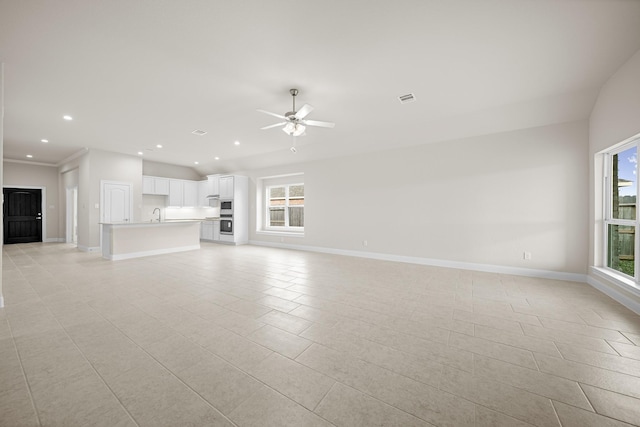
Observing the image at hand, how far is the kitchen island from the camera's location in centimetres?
571

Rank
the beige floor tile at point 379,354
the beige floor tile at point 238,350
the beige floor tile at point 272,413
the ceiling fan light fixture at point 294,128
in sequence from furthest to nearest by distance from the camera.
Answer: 1. the ceiling fan light fixture at point 294,128
2. the beige floor tile at point 238,350
3. the beige floor tile at point 379,354
4. the beige floor tile at point 272,413

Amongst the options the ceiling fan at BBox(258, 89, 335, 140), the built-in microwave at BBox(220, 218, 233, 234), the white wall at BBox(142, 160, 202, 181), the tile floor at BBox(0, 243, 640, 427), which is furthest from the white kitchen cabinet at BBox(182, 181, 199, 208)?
the ceiling fan at BBox(258, 89, 335, 140)

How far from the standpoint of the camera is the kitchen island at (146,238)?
5707 millimetres

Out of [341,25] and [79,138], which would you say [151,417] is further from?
[79,138]

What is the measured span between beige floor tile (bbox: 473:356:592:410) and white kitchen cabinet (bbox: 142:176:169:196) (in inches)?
387

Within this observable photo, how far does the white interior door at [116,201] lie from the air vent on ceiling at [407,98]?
26.9 feet

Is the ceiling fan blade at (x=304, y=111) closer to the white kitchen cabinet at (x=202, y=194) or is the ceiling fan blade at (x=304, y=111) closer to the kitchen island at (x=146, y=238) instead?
the kitchen island at (x=146, y=238)

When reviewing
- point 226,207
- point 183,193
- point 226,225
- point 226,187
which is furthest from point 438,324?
point 183,193

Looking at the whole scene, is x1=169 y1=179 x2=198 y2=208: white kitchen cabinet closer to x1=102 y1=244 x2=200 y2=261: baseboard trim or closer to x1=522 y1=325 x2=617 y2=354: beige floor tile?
x1=102 y1=244 x2=200 y2=261: baseboard trim

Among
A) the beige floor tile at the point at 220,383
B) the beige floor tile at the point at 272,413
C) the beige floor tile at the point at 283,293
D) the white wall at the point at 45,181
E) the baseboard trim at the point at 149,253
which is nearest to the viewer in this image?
the beige floor tile at the point at 272,413

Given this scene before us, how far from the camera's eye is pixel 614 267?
354cm

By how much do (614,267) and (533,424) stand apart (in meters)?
3.85

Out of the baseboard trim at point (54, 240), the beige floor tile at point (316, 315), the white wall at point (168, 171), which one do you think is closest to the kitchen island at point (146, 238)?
the white wall at point (168, 171)

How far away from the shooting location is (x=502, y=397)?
1519 mm
